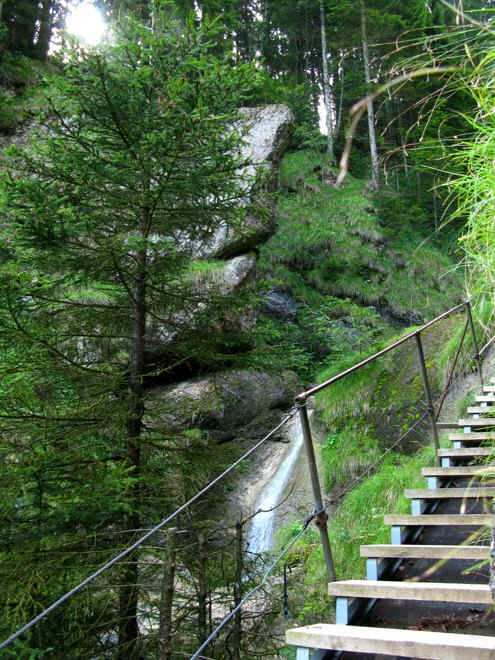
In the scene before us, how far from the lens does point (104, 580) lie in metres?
3.80

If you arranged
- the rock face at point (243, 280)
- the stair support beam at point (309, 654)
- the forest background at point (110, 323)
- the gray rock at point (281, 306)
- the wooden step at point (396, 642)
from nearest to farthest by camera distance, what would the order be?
1. the wooden step at point (396, 642)
2. the stair support beam at point (309, 654)
3. the forest background at point (110, 323)
4. the rock face at point (243, 280)
5. the gray rock at point (281, 306)

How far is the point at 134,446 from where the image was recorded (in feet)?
14.4

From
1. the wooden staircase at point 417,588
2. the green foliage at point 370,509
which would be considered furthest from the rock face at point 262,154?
the wooden staircase at point 417,588

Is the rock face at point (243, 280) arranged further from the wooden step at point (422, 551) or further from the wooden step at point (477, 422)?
the wooden step at point (422, 551)

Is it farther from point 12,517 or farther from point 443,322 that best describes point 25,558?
point 443,322

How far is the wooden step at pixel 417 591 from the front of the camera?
6.75 feet

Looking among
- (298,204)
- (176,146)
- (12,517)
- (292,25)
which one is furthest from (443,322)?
(292,25)

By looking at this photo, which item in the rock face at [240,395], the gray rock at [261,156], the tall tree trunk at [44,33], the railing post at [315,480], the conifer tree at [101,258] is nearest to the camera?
the railing post at [315,480]

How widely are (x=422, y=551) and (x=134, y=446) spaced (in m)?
2.67

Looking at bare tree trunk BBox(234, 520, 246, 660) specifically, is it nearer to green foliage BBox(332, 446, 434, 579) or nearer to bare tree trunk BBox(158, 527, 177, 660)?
bare tree trunk BBox(158, 527, 177, 660)

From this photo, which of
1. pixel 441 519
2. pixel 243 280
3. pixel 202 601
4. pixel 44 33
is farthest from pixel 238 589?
pixel 44 33

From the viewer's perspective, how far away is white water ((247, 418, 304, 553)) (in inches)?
289

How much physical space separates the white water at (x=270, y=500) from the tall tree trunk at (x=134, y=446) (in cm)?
298

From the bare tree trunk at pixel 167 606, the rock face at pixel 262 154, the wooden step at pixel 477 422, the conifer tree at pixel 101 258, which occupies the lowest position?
the bare tree trunk at pixel 167 606
